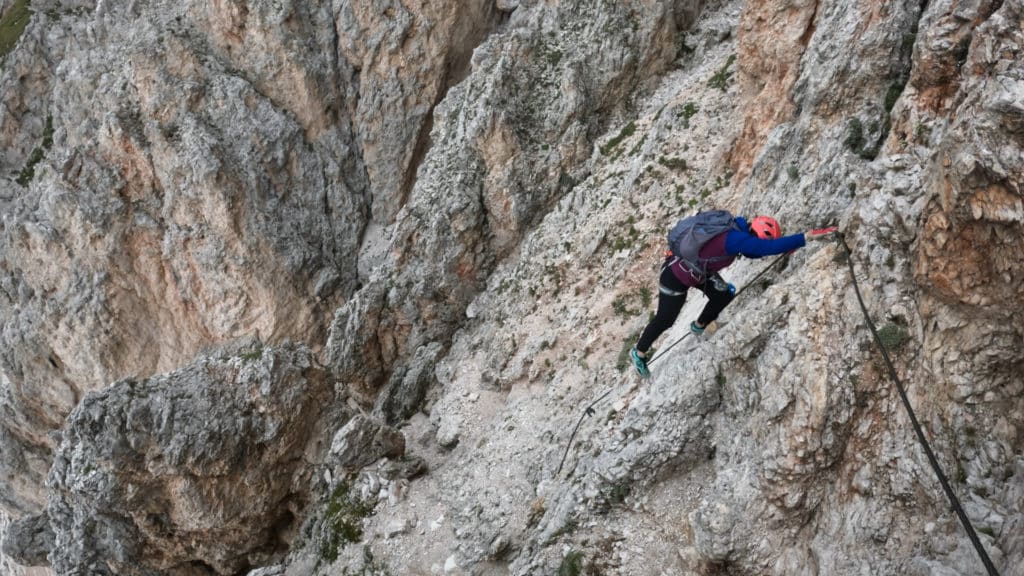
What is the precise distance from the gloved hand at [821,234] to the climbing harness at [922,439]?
111mm

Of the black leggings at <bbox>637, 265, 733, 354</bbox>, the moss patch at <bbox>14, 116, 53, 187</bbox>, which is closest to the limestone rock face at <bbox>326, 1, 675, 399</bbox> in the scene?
the black leggings at <bbox>637, 265, 733, 354</bbox>

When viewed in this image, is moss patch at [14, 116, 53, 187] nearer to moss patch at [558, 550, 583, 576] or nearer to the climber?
the climber

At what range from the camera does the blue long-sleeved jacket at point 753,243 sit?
23.7ft

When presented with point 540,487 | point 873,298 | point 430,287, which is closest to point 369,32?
point 430,287

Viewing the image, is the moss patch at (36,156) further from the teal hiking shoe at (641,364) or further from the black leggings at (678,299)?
the black leggings at (678,299)

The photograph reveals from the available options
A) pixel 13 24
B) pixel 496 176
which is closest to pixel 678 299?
pixel 496 176

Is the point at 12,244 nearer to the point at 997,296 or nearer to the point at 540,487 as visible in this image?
the point at 540,487

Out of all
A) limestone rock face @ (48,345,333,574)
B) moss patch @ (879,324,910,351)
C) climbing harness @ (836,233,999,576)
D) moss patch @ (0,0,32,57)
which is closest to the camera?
climbing harness @ (836,233,999,576)

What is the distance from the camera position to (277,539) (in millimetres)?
15578

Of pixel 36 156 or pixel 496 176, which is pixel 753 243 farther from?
pixel 36 156

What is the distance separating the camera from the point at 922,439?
531 cm

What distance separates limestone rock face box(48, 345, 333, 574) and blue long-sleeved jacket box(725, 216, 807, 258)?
11419 millimetres

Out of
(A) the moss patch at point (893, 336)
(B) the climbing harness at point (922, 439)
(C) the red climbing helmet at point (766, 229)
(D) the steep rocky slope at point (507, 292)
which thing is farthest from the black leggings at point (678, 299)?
(A) the moss patch at point (893, 336)

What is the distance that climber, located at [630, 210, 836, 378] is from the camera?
7391 mm
